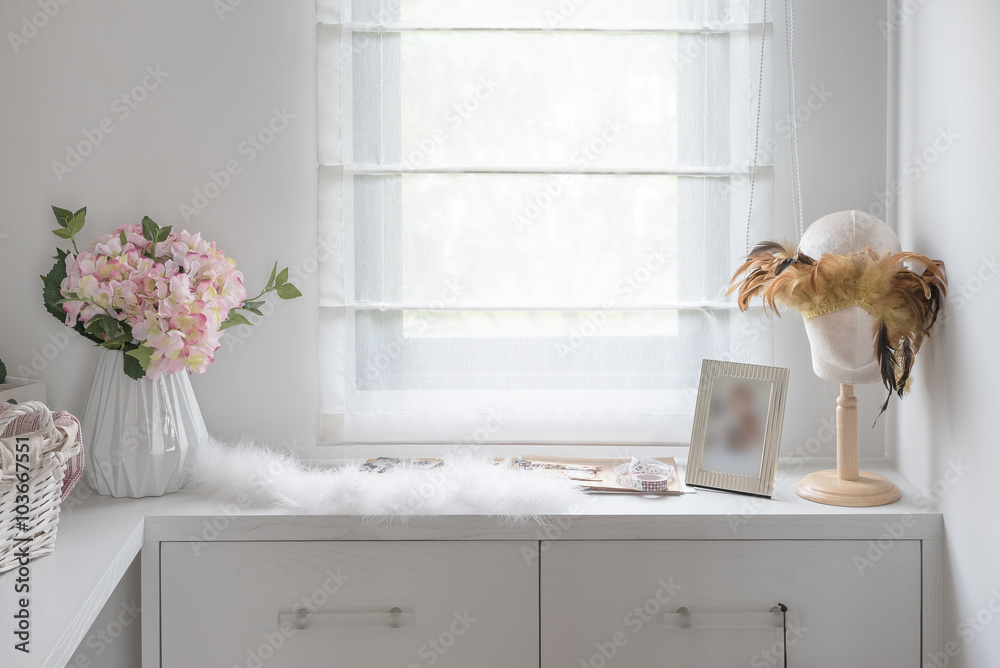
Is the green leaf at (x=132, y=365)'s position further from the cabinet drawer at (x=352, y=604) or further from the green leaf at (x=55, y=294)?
the cabinet drawer at (x=352, y=604)

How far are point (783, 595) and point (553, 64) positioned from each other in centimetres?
112

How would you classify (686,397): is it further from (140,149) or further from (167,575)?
(140,149)

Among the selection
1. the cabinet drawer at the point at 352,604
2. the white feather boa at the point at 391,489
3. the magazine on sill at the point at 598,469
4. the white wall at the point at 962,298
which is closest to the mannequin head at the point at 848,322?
the white wall at the point at 962,298

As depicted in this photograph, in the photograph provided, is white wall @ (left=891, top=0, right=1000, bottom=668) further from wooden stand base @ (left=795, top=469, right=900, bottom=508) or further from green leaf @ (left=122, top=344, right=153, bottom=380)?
green leaf @ (left=122, top=344, right=153, bottom=380)

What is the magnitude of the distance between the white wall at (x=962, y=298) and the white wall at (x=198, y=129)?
135 millimetres

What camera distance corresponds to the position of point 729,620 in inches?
46.4

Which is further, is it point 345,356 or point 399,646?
point 345,356

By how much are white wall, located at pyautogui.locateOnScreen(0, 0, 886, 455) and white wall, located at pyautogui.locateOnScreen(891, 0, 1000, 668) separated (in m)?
0.14

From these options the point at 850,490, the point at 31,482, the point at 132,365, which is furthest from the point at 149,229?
the point at 850,490

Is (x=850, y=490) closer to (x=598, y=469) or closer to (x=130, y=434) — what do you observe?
(x=598, y=469)

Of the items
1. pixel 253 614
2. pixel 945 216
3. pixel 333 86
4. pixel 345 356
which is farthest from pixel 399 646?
pixel 945 216

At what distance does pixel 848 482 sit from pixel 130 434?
1.31 metres

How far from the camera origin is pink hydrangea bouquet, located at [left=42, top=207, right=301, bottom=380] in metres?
1.20

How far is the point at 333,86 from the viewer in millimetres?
1438
